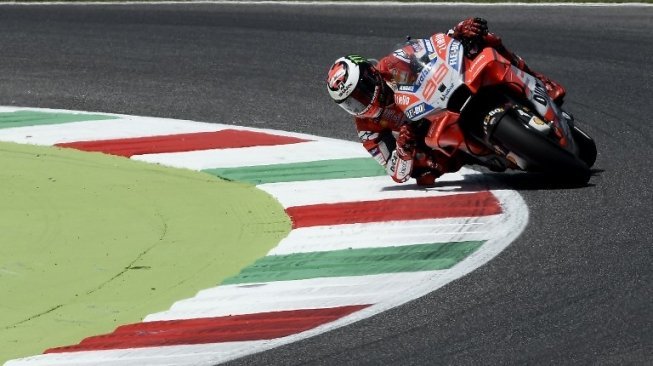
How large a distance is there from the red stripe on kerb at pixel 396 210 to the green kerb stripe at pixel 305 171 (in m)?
0.81

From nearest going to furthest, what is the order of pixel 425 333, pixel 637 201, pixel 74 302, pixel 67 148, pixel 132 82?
pixel 425 333, pixel 74 302, pixel 637 201, pixel 67 148, pixel 132 82

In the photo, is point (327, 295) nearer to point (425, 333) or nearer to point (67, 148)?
point (425, 333)

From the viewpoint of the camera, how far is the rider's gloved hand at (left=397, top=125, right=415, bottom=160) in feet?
32.1

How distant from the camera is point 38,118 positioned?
12.5 m

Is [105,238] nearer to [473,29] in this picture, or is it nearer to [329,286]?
[329,286]

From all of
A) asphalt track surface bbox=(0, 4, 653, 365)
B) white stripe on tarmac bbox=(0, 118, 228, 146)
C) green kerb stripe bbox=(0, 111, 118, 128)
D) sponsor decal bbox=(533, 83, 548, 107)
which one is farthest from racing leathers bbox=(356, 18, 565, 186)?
green kerb stripe bbox=(0, 111, 118, 128)

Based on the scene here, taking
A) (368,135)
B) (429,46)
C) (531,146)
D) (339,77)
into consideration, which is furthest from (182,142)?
(531,146)

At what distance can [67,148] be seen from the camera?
37.7 feet

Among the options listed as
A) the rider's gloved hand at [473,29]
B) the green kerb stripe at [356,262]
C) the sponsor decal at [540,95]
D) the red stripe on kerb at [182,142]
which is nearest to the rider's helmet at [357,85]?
the rider's gloved hand at [473,29]

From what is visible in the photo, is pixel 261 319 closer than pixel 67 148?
Yes

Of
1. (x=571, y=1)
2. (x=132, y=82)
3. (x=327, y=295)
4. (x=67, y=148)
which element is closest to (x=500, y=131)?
(x=327, y=295)

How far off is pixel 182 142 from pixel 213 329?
14.8 feet

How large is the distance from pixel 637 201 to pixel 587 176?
54 centimetres

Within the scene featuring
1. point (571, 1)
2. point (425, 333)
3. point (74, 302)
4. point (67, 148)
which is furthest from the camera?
point (571, 1)
